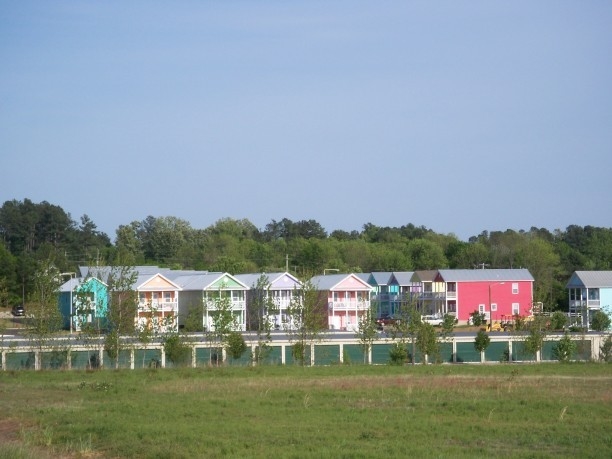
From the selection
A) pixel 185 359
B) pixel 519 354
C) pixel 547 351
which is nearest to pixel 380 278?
pixel 547 351

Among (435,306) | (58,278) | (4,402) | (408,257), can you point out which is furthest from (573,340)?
(408,257)

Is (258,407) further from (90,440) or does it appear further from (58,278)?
(58,278)

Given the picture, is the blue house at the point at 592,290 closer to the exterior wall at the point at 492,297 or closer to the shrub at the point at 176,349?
the exterior wall at the point at 492,297

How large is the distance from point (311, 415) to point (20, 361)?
23473mm

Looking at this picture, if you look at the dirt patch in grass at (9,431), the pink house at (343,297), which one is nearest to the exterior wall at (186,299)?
the pink house at (343,297)

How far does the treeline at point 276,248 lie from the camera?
96.0 meters

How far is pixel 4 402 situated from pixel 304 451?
12295mm

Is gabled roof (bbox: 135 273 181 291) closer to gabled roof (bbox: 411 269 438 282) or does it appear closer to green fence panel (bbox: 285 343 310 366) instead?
green fence panel (bbox: 285 343 310 366)

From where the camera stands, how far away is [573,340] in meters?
44.6

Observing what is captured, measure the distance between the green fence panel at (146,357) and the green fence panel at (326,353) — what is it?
8.12m

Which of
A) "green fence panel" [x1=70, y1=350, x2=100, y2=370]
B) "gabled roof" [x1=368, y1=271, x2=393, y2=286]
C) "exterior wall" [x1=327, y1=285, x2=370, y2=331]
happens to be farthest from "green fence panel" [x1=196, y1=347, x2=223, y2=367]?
"gabled roof" [x1=368, y1=271, x2=393, y2=286]

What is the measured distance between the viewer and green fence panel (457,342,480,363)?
4808cm

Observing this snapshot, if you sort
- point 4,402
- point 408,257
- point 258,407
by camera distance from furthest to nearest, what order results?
1. point 408,257
2. point 4,402
3. point 258,407

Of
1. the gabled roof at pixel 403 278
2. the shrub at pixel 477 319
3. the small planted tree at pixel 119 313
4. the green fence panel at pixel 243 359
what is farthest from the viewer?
the gabled roof at pixel 403 278
